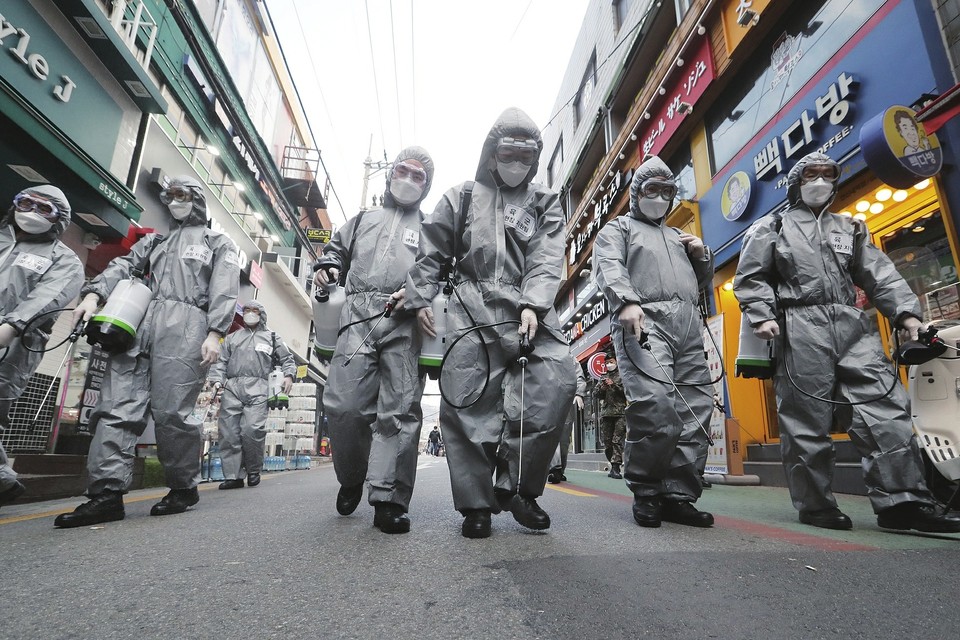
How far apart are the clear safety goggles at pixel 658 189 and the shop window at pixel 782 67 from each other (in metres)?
4.58

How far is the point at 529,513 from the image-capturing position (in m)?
2.40

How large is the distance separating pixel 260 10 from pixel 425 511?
18.5 m

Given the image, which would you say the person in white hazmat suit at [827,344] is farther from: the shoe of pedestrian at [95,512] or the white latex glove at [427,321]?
the shoe of pedestrian at [95,512]

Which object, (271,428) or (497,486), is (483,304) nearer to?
(497,486)

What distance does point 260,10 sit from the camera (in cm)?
1644

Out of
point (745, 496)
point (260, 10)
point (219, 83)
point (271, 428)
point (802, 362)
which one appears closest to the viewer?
point (802, 362)

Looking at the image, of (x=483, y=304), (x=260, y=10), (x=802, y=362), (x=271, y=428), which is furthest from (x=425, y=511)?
(x=260, y=10)

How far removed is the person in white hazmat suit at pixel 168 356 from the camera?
9.09 ft

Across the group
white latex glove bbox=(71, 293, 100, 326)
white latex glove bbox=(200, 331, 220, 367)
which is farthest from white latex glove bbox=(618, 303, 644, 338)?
white latex glove bbox=(71, 293, 100, 326)

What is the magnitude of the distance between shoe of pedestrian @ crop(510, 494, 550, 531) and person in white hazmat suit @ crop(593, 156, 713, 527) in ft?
1.95

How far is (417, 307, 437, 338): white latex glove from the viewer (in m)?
2.57

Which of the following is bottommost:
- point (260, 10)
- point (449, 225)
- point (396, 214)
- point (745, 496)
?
point (745, 496)

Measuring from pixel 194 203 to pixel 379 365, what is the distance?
1.72 m

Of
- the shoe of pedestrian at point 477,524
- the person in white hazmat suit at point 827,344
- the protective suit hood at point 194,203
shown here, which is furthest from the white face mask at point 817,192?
the protective suit hood at point 194,203
